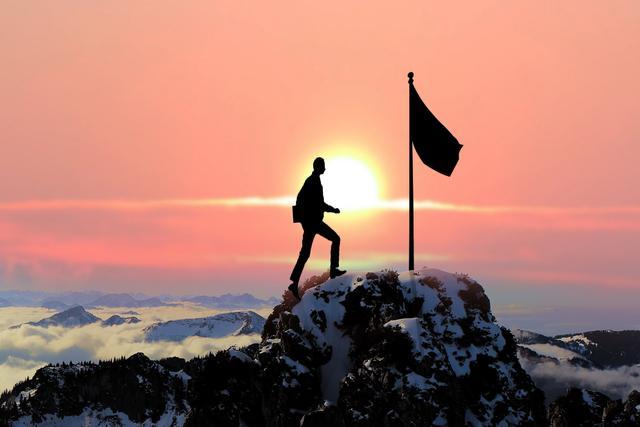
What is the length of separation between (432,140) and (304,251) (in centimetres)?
769

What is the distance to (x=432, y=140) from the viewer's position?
117 feet

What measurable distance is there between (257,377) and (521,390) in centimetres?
948

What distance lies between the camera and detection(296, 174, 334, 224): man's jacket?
3112cm

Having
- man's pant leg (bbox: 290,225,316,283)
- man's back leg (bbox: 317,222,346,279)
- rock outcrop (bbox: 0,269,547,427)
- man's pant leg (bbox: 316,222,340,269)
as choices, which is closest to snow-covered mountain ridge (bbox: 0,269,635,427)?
rock outcrop (bbox: 0,269,547,427)

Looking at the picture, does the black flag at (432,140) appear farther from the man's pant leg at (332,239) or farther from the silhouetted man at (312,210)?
the silhouetted man at (312,210)

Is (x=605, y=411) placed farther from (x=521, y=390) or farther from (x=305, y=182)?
(x=305, y=182)

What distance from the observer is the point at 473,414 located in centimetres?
2877

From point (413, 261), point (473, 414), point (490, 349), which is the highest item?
point (413, 261)

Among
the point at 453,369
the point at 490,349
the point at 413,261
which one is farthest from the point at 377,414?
the point at 413,261

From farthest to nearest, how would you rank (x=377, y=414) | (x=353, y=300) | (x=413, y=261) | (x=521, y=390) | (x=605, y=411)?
(x=605, y=411), (x=413, y=261), (x=353, y=300), (x=521, y=390), (x=377, y=414)

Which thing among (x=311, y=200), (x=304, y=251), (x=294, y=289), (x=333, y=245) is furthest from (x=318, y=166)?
(x=294, y=289)

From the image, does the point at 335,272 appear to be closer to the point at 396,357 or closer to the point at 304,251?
the point at 304,251

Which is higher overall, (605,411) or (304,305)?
(304,305)

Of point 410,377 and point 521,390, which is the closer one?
point 410,377
